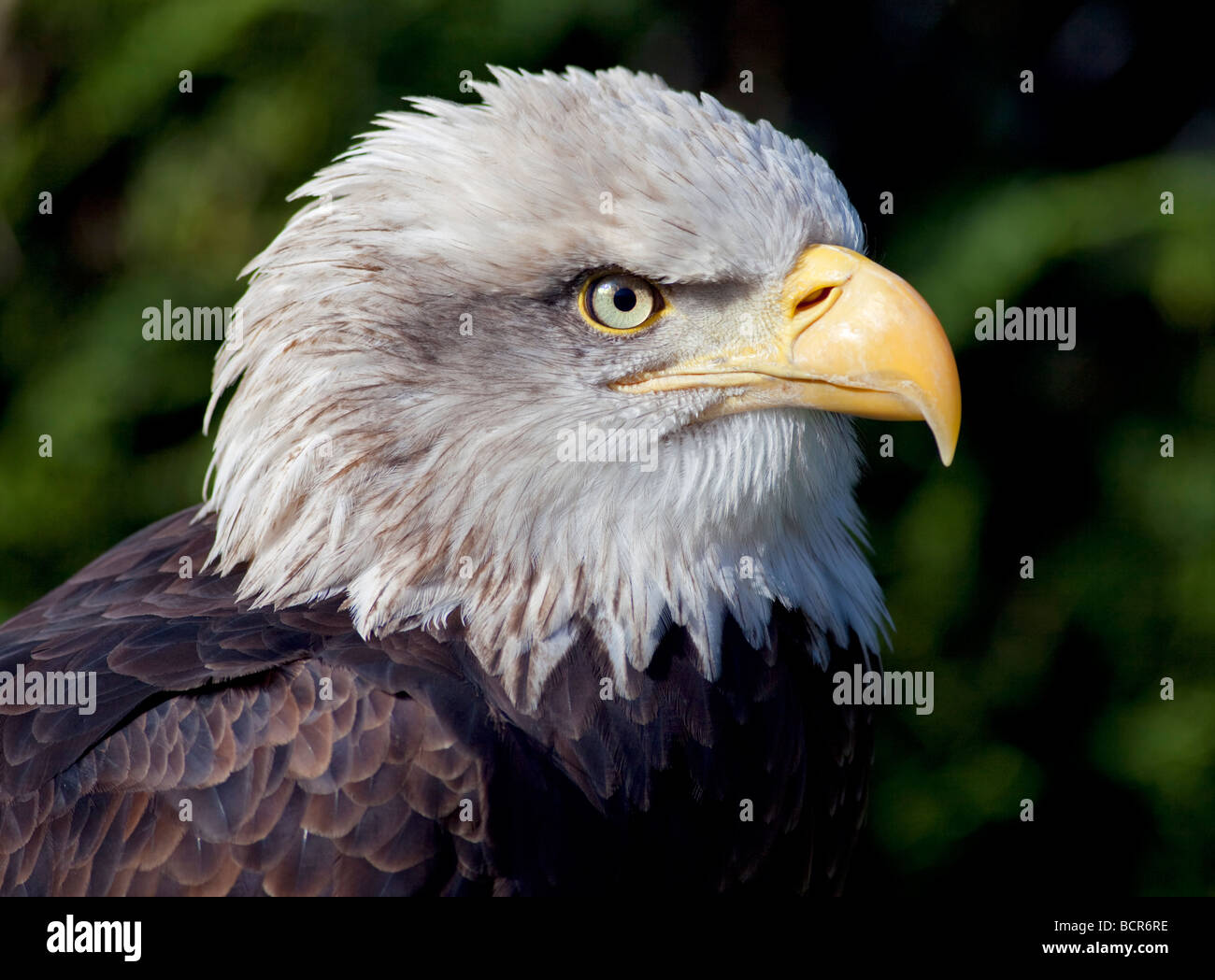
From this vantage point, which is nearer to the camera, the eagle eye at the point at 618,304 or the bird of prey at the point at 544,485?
the bird of prey at the point at 544,485

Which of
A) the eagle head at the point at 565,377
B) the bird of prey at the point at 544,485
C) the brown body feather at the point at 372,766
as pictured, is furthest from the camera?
the eagle head at the point at 565,377

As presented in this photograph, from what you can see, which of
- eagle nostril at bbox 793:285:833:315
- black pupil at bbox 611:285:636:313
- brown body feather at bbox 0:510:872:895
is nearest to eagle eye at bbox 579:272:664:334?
black pupil at bbox 611:285:636:313

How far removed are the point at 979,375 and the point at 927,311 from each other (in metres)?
2.38

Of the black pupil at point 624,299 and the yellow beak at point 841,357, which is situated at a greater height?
the black pupil at point 624,299

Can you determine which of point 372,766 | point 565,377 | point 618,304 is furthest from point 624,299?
point 372,766

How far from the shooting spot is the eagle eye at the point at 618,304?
2311mm

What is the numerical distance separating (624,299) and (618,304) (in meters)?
0.01

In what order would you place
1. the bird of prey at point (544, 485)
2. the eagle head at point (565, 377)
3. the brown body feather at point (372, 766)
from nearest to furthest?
the brown body feather at point (372, 766)
the bird of prey at point (544, 485)
the eagle head at point (565, 377)

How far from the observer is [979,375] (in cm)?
453

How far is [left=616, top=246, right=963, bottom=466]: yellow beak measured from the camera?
7.41 feet

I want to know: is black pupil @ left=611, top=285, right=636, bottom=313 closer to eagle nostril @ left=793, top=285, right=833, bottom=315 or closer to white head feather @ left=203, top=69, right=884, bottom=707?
white head feather @ left=203, top=69, right=884, bottom=707

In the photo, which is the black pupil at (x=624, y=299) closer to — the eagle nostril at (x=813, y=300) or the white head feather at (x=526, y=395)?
the white head feather at (x=526, y=395)

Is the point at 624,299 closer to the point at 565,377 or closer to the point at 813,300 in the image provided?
the point at 565,377

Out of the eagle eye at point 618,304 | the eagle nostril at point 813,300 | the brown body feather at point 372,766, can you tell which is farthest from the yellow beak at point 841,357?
the brown body feather at point 372,766
